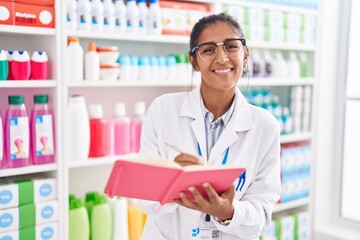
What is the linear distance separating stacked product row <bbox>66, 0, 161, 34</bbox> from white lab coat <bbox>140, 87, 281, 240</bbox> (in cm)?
84

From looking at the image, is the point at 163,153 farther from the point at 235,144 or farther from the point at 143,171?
the point at 143,171

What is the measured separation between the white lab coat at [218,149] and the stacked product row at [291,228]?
1.69 metres

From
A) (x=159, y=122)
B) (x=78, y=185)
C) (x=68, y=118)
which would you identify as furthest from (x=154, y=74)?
(x=159, y=122)

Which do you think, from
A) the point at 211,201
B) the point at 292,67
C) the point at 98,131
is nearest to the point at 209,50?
the point at 211,201

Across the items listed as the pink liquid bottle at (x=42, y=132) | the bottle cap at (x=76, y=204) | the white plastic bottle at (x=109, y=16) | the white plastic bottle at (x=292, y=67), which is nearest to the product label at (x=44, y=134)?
the pink liquid bottle at (x=42, y=132)

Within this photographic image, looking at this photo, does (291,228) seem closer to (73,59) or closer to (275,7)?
(275,7)

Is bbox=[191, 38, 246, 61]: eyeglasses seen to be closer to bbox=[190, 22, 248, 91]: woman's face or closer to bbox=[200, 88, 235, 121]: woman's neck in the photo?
bbox=[190, 22, 248, 91]: woman's face

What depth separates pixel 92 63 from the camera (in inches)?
91.1

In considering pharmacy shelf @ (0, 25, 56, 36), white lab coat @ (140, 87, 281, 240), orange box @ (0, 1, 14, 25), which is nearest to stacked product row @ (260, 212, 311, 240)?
white lab coat @ (140, 87, 281, 240)

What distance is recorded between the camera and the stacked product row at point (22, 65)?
2033 mm

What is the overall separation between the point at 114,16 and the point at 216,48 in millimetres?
993

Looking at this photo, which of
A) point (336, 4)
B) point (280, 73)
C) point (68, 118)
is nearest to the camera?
point (68, 118)

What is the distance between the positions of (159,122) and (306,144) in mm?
2090

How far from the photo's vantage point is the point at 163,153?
5.19ft
